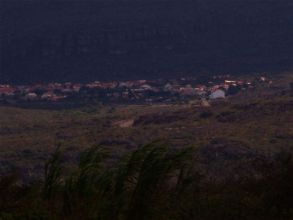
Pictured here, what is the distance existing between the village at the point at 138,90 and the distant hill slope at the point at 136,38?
338 cm

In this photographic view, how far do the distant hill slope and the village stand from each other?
133 inches

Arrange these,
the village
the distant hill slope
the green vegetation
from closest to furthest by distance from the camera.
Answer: the green vegetation → the village → the distant hill slope

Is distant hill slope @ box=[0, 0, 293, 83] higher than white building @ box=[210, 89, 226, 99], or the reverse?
distant hill slope @ box=[0, 0, 293, 83]

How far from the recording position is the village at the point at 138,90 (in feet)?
192

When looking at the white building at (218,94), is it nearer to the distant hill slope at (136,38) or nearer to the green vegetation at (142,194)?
the distant hill slope at (136,38)

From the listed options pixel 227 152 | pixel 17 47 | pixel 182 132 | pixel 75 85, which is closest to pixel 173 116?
pixel 182 132

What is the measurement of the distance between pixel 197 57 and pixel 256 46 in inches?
234

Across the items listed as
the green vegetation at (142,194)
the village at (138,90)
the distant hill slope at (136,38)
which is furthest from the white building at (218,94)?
the green vegetation at (142,194)

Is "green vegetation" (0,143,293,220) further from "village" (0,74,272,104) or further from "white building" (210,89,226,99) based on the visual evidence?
"village" (0,74,272,104)

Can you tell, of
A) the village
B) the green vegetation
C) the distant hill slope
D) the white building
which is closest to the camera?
the green vegetation

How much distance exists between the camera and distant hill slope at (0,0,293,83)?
7106 centimetres

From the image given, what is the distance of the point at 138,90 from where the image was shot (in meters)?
61.9

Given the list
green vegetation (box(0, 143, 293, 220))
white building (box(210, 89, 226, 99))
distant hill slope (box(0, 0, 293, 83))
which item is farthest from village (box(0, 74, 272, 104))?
green vegetation (box(0, 143, 293, 220))

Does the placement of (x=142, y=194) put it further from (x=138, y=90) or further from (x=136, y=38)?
(x=136, y=38)
